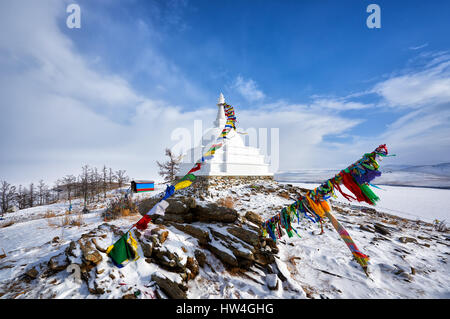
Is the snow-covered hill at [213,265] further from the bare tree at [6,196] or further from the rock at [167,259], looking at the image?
the bare tree at [6,196]

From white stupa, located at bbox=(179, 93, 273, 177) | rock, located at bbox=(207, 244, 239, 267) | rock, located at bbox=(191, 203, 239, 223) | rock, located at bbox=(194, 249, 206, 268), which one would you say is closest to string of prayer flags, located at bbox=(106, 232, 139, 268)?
rock, located at bbox=(194, 249, 206, 268)

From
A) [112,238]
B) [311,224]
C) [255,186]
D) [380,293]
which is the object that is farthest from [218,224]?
[255,186]

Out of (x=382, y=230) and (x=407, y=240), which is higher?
(x=382, y=230)

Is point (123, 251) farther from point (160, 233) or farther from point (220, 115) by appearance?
point (220, 115)

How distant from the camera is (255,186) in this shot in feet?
42.8

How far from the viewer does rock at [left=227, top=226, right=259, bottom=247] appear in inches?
193

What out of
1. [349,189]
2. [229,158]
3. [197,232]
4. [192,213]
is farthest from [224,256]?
[229,158]

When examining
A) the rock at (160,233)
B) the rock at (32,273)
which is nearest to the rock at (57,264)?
the rock at (32,273)

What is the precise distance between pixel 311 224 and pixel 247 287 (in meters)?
5.50

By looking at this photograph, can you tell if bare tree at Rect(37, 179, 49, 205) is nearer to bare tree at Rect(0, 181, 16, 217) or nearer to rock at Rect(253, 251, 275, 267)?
bare tree at Rect(0, 181, 16, 217)

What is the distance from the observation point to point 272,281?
154 inches

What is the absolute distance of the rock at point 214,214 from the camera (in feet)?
18.7

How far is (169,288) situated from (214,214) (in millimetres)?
2674
